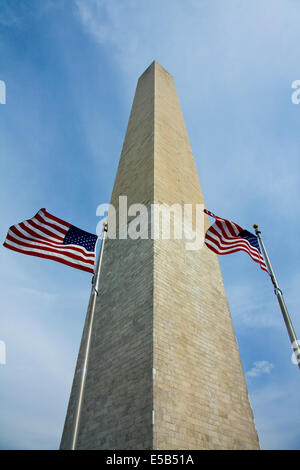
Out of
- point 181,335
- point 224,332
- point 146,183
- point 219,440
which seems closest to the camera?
point 219,440

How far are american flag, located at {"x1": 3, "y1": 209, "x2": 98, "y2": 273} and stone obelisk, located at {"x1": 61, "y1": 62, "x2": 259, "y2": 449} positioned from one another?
7.17ft

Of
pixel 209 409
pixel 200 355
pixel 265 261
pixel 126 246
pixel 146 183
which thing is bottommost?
pixel 209 409

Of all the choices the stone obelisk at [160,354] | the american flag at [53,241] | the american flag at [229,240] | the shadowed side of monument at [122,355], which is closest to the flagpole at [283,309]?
the american flag at [229,240]

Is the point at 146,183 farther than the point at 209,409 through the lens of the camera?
Yes

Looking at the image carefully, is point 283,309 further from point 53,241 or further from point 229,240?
point 53,241

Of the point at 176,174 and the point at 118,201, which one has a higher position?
the point at 176,174

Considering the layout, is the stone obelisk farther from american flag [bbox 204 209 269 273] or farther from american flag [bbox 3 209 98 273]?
american flag [bbox 3 209 98 273]

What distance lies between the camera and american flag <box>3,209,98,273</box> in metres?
7.55

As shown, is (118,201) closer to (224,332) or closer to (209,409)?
(224,332)

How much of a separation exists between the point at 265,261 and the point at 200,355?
314cm

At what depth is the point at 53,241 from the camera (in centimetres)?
782

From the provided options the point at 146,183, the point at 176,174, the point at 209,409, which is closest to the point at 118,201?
the point at 146,183

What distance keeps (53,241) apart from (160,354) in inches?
148

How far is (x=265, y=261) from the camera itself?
28.3 ft
